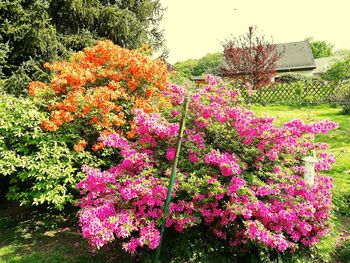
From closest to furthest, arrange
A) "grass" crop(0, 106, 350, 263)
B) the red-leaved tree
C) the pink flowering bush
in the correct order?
the pink flowering bush, "grass" crop(0, 106, 350, 263), the red-leaved tree

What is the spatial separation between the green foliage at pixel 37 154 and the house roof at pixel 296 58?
30013mm

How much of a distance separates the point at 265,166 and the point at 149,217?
153 centimetres

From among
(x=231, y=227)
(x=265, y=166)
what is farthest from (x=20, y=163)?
(x=265, y=166)

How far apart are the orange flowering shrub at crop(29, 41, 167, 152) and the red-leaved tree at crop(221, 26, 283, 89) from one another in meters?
12.0

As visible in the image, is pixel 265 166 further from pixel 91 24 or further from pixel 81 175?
pixel 91 24

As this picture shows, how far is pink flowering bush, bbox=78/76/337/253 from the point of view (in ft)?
10.5

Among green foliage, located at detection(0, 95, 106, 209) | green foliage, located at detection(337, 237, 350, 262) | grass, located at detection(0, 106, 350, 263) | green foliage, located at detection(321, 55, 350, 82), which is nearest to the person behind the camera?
green foliage, located at detection(337, 237, 350, 262)

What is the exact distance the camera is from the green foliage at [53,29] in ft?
23.4

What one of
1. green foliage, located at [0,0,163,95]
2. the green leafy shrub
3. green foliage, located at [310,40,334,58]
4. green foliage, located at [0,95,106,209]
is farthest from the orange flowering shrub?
green foliage, located at [310,40,334,58]

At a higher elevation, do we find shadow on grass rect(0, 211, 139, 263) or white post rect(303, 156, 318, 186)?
white post rect(303, 156, 318, 186)

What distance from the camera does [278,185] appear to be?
138 inches

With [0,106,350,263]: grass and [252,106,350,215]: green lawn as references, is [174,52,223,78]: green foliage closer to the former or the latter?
[252,106,350,215]: green lawn

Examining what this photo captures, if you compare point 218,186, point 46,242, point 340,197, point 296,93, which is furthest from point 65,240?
point 296,93

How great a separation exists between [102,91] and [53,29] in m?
3.79
